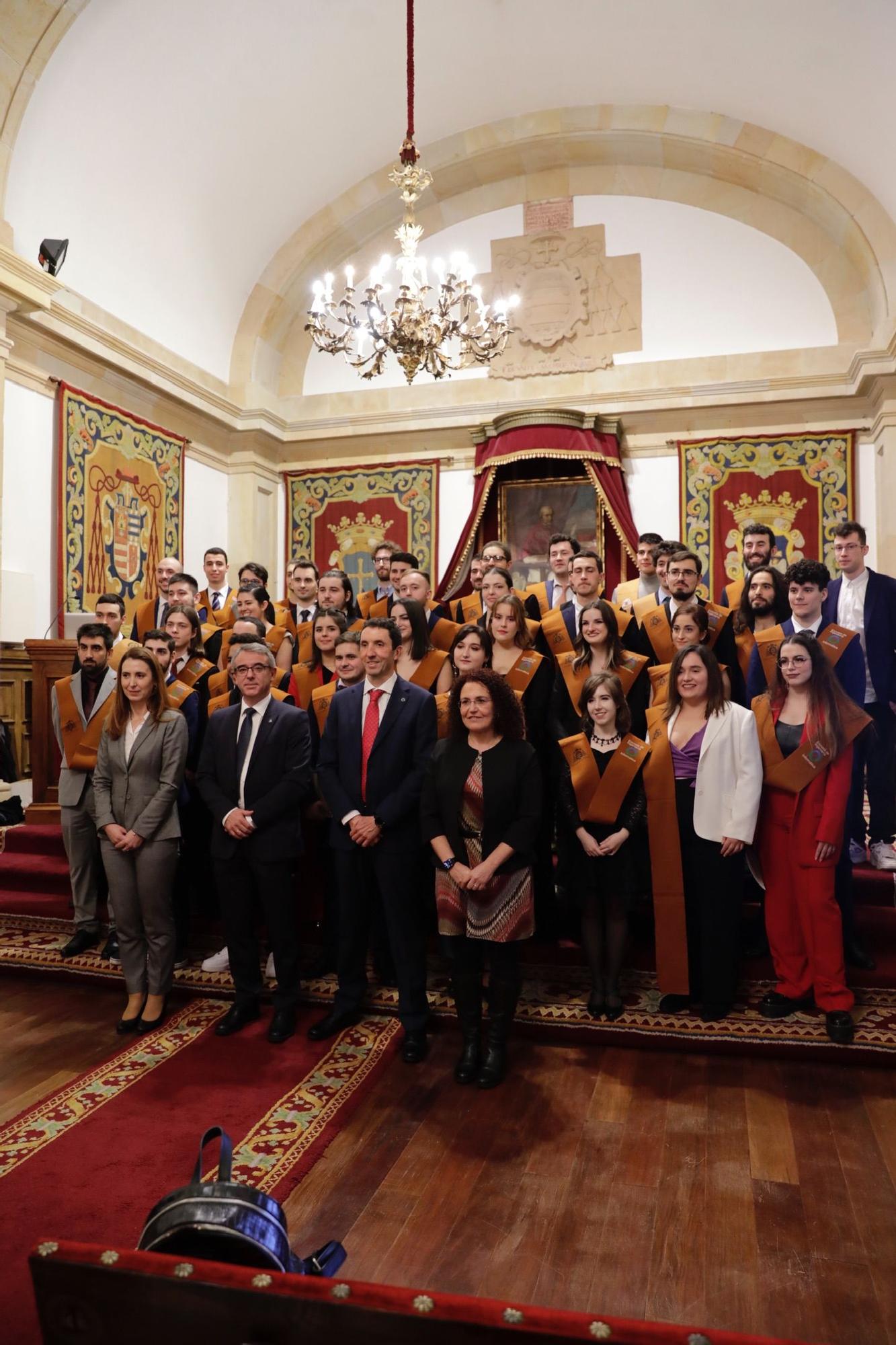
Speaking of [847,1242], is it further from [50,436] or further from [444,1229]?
[50,436]

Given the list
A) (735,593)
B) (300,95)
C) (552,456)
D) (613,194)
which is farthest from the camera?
(613,194)

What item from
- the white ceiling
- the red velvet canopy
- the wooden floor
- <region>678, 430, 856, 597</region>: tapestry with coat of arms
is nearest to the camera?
the wooden floor

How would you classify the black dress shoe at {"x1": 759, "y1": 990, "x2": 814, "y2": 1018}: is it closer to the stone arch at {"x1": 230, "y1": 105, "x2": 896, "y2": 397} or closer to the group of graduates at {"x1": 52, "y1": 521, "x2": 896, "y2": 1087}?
the group of graduates at {"x1": 52, "y1": 521, "x2": 896, "y2": 1087}

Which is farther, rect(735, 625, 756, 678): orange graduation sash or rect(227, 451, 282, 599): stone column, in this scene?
rect(227, 451, 282, 599): stone column

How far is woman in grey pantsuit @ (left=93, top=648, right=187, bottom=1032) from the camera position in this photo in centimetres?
351

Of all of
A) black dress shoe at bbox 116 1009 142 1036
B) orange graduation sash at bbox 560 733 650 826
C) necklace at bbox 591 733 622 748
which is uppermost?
necklace at bbox 591 733 622 748

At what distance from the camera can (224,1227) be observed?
111 centimetres

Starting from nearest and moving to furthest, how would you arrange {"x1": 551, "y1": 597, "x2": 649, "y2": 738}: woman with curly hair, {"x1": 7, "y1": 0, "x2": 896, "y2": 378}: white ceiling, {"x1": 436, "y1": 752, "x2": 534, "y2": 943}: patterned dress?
{"x1": 436, "y1": 752, "x2": 534, "y2": 943}: patterned dress, {"x1": 551, "y1": 597, "x2": 649, "y2": 738}: woman with curly hair, {"x1": 7, "y1": 0, "x2": 896, "y2": 378}: white ceiling

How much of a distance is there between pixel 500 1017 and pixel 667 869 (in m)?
0.85

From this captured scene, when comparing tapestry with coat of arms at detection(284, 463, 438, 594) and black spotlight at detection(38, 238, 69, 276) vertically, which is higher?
black spotlight at detection(38, 238, 69, 276)

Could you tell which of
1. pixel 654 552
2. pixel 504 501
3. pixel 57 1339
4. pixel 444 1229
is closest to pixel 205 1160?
pixel 444 1229

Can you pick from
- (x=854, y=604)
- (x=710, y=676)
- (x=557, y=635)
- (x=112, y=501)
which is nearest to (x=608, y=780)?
(x=710, y=676)

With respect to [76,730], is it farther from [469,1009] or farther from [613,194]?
[613,194]

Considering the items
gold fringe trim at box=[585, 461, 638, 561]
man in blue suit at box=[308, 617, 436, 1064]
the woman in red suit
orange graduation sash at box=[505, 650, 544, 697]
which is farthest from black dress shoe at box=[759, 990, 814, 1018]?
gold fringe trim at box=[585, 461, 638, 561]
